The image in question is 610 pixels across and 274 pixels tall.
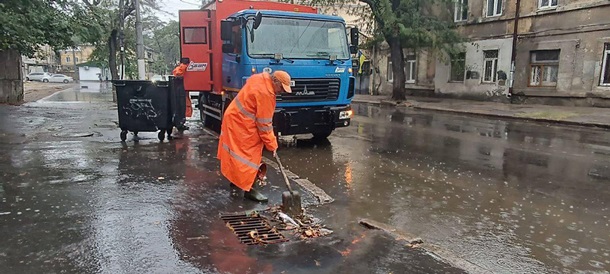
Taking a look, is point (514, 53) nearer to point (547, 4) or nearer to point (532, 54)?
point (532, 54)

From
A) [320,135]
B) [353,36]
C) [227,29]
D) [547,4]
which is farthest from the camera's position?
[547,4]

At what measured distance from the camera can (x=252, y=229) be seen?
4.17 metres

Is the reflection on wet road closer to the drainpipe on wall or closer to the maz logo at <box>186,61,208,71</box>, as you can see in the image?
the maz logo at <box>186,61,208,71</box>

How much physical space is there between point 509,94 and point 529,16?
3.55 meters

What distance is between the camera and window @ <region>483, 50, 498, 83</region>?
68.1ft

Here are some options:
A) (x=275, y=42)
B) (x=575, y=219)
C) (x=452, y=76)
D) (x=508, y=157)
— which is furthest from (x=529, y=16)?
(x=575, y=219)

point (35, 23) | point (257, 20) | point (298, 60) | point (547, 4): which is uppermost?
point (547, 4)

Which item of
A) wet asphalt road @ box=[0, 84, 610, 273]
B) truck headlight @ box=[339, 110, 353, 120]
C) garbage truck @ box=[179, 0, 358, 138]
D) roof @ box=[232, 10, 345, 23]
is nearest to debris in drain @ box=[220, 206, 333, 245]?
wet asphalt road @ box=[0, 84, 610, 273]

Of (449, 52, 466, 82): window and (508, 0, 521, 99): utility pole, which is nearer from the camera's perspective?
(508, 0, 521, 99): utility pole

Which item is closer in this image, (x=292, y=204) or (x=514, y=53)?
(x=292, y=204)

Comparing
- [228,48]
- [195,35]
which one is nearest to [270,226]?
[228,48]

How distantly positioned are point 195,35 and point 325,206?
6.91 metres

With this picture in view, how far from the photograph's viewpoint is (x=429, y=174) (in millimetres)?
6598

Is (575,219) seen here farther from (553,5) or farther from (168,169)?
(553,5)
